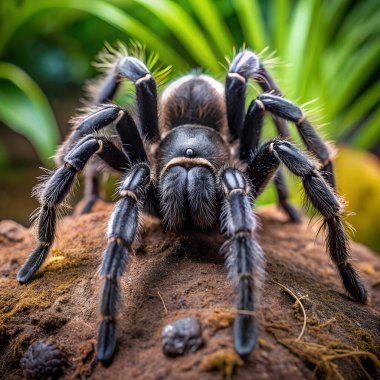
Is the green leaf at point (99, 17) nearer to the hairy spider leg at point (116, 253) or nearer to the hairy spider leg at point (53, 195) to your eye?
the hairy spider leg at point (53, 195)

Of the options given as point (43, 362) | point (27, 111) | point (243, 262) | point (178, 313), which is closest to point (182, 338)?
point (178, 313)

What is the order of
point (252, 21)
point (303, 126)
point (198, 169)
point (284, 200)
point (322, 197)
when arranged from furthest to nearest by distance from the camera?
point (252, 21) < point (284, 200) < point (303, 126) < point (198, 169) < point (322, 197)

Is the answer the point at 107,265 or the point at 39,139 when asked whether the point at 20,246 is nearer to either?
the point at 107,265

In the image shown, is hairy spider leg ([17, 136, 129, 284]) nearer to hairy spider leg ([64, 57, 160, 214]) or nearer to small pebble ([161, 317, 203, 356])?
hairy spider leg ([64, 57, 160, 214])

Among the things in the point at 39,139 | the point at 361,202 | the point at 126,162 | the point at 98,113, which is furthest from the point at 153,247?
the point at 361,202

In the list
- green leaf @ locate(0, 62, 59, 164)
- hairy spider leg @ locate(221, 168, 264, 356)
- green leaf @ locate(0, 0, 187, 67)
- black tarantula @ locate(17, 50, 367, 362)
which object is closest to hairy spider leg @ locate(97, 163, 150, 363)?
black tarantula @ locate(17, 50, 367, 362)

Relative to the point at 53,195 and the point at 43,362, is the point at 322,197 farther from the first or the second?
the point at 43,362
